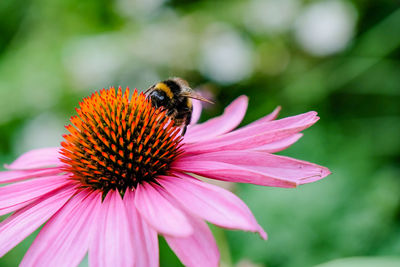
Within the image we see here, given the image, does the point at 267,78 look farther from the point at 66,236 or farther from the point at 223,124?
the point at 66,236

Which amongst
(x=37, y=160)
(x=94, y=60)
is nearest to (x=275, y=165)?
(x=37, y=160)

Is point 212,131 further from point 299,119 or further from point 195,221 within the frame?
point 195,221

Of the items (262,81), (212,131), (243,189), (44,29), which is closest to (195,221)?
(212,131)

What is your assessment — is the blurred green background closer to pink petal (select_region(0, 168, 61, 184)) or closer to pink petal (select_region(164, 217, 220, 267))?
pink petal (select_region(0, 168, 61, 184))

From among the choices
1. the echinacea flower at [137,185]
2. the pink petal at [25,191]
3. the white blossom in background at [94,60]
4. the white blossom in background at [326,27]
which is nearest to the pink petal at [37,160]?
the echinacea flower at [137,185]

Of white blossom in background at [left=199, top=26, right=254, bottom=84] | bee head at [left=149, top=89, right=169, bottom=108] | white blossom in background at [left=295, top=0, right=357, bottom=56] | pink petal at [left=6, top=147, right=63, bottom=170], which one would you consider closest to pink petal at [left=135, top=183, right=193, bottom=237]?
bee head at [left=149, top=89, right=169, bottom=108]
